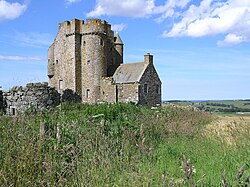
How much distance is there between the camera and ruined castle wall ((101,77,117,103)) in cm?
3719

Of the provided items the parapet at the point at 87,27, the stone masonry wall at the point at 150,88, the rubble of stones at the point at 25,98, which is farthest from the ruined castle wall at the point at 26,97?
the parapet at the point at 87,27

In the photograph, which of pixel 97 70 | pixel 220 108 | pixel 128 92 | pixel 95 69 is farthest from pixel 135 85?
pixel 220 108

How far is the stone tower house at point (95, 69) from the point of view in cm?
3731

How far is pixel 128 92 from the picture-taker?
36594 mm

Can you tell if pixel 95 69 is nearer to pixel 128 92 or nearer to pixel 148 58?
pixel 128 92

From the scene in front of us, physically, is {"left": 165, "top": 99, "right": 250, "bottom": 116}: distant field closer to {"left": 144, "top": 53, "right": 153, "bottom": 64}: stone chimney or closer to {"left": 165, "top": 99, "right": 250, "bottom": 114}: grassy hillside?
{"left": 165, "top": 99, "right": 250, "bottom": 114}: grassy hillside

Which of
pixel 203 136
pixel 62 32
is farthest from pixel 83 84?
pixel 203 136

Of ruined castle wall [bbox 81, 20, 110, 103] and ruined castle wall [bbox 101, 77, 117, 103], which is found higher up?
ruined castle wall [bbox 81, 20, 110, 103]

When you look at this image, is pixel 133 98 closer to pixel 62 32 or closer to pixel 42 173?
pixel 62 32

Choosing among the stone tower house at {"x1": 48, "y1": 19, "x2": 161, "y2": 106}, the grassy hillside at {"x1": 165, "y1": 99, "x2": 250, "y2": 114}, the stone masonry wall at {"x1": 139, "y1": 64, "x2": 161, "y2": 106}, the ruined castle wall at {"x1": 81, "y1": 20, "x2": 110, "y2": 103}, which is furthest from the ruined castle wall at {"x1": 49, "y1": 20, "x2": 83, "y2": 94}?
the grassy hillside at {"x1": 165, "y1": 99, "x2": 250, "y2": 114}

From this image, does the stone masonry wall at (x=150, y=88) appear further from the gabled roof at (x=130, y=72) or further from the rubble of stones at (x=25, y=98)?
the rubble of stones at (x=25, y=98)

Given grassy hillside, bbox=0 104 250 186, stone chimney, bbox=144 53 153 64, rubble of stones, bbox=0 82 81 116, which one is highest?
stone chimney, bbox=144 53 153 64

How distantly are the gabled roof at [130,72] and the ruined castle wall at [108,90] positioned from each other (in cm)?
103

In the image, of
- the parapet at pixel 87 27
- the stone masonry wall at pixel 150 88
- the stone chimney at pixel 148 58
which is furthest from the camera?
the parapet at pixel 87 27
